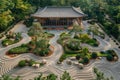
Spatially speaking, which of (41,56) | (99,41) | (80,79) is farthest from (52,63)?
(99,41)

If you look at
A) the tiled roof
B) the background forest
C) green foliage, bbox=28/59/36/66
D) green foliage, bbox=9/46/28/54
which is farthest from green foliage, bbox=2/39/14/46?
the tiled roof

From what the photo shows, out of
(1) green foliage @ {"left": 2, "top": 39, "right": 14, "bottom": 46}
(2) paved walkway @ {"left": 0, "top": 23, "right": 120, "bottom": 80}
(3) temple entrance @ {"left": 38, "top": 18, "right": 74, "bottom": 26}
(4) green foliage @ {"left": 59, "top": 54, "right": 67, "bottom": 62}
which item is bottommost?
(2) paved walkway @ {"left": 0, "top": 23, "right": 120, "bottom": 80}

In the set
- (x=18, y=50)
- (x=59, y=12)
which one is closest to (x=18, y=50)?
(x=18, y=50)

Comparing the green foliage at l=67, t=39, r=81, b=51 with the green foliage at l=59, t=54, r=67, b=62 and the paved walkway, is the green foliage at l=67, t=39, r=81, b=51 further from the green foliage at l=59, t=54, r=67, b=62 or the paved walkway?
the green foliage at l=59, t=54, r=67, b=62

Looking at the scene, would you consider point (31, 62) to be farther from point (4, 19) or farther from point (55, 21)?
point (55, 21)

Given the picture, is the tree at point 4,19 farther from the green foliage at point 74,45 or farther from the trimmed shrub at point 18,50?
the green foliage at point 74,45

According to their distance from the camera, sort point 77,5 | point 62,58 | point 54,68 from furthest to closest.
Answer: point 77,5
point 62,58
point 54,68
